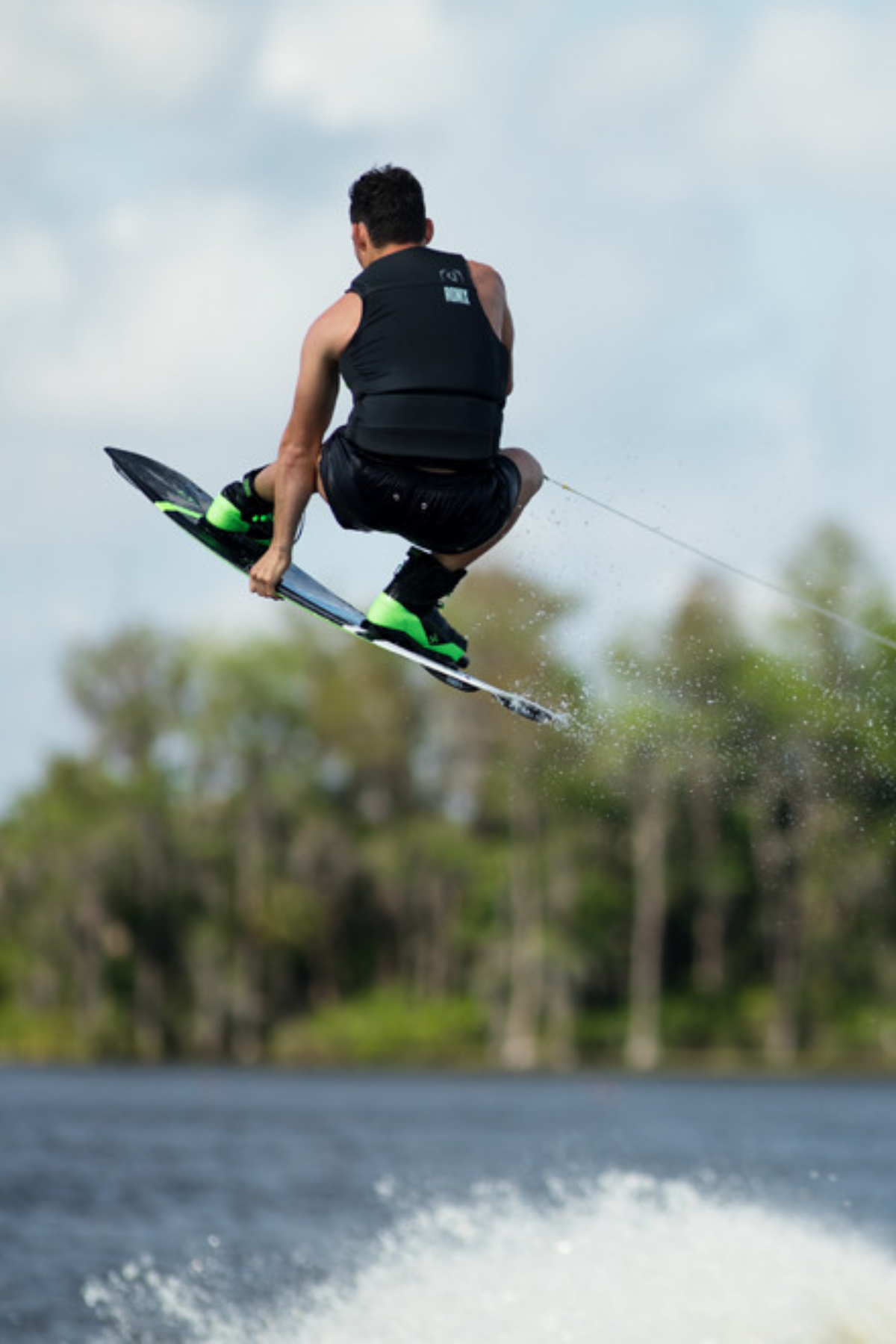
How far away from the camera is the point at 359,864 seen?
196 ft

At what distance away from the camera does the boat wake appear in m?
14.7

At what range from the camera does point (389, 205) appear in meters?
6.93

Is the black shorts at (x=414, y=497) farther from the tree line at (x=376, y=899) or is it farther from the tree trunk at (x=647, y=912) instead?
the tree trunk at (x=647, y=912)

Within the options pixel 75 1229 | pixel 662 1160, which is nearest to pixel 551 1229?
pixel 75 1229

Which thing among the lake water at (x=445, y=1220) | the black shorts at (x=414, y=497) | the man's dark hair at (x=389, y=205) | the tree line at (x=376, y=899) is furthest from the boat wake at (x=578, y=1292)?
the tree line at (x=376, y=899)

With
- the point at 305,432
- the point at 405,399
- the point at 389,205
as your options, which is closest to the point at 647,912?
the point at 305,432

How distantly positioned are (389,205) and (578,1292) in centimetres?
1089

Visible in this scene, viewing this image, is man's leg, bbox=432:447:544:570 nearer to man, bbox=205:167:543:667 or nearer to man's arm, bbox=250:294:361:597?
man, bbox=205:167:543:667

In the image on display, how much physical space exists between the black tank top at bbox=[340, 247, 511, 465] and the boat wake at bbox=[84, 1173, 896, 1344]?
885 cm

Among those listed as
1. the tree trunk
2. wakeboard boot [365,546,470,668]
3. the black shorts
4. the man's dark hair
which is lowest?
wakeboard boot [365,546,470,668]

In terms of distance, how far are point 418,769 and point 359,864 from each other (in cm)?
317

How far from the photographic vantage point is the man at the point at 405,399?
694 centimetres

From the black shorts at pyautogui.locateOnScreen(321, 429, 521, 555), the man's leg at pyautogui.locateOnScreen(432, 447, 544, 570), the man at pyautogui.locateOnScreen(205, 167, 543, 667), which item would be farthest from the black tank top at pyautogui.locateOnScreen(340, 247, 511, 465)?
the man's leg at pyautogui.locateOnScreen(432, 447, 544, 570)

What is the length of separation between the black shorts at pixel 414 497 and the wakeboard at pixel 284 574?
1.88ft
